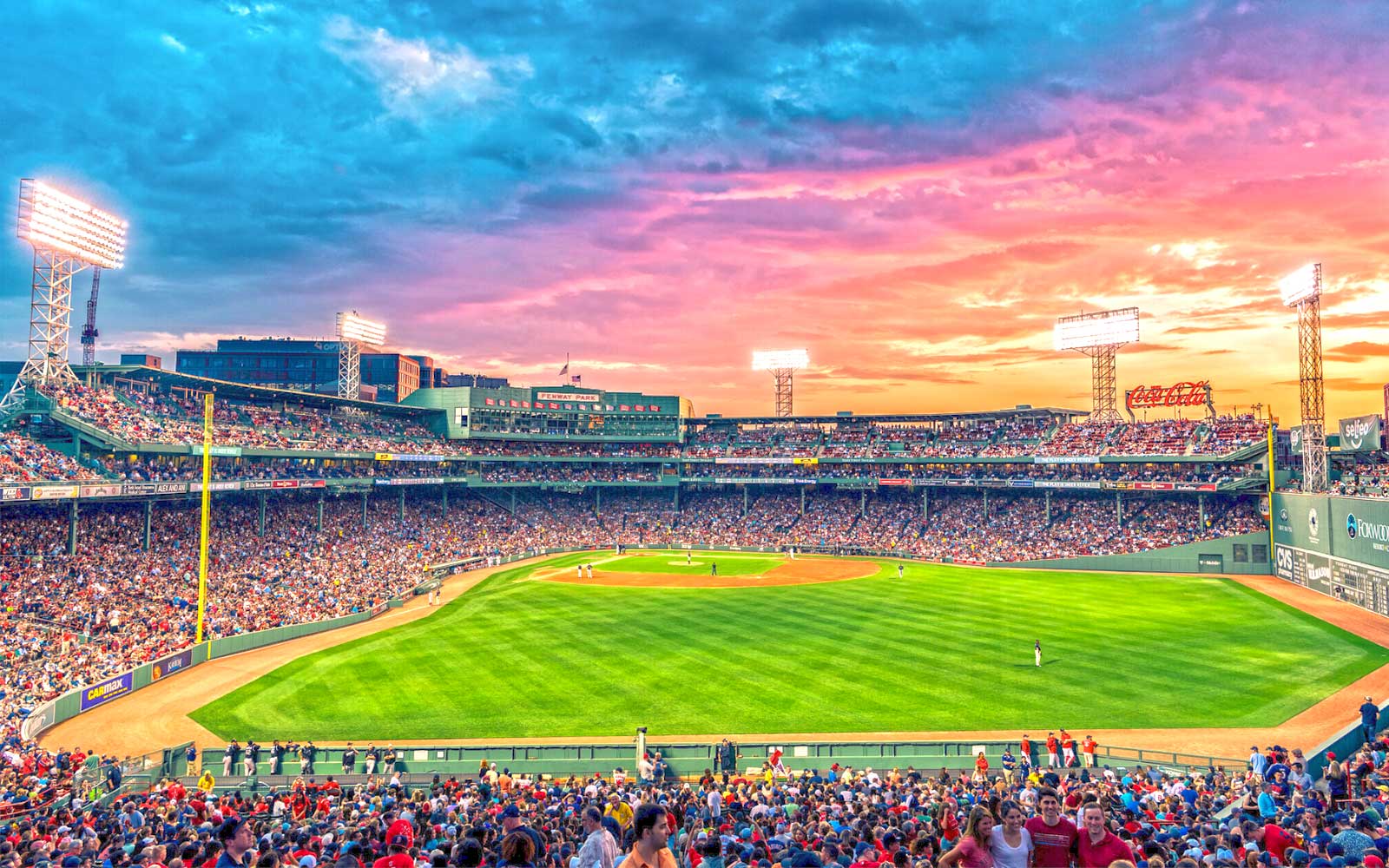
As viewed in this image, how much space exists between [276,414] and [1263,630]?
66943 millimetres

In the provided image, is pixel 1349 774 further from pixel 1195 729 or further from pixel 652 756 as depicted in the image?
pixel 652 756

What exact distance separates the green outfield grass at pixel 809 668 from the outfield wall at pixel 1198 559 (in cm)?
1033

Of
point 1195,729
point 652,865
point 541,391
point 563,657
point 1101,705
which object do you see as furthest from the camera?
point 541,391

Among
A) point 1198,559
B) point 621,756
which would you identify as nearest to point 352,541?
point 621,756

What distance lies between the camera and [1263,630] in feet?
127

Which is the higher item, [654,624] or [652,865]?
[652,865]

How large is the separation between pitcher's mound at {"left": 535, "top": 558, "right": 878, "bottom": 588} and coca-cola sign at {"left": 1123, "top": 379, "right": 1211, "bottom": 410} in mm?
29547

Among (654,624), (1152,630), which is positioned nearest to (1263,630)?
(1152,630)

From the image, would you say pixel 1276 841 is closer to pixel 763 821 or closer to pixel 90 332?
pixel 763 821

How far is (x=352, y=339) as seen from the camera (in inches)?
3041

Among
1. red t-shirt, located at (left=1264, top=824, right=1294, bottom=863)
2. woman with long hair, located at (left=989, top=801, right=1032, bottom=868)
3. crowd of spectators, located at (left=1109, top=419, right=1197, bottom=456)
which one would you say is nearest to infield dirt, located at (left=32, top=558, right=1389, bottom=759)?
red t-shirt, located at (left=1264, top=824, right=1294, bottom=863)

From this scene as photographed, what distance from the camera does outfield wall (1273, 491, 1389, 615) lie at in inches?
1626

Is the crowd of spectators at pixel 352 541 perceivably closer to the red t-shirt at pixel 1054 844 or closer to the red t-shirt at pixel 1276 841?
the red t-shirt at pixel 1054 844

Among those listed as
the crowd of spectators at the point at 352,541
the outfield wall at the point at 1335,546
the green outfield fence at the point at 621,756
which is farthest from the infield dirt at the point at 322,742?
the outfield wall at the point at 1335,546
